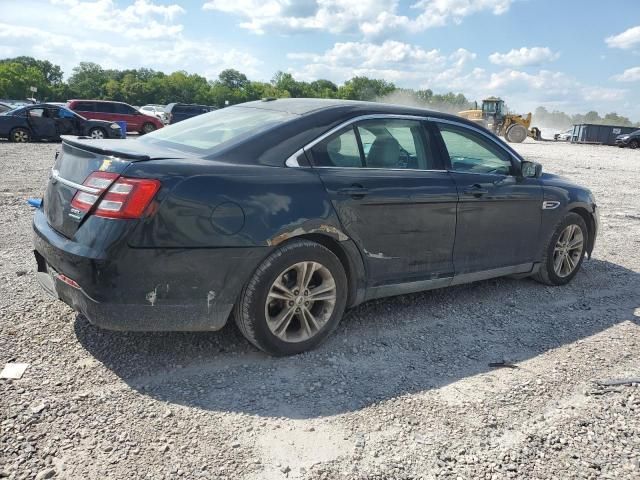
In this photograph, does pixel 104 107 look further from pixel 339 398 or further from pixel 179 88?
pixel 179 88

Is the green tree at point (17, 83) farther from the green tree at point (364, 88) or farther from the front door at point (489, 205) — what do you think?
the front door at point (489, 205)

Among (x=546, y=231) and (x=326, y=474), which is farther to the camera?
(x=546, y=231)

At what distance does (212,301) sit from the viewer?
10.1 ft

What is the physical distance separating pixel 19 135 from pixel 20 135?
0.03 meters

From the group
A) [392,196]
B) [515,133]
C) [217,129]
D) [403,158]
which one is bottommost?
[392,196]

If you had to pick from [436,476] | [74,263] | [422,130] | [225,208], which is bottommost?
[436,476]

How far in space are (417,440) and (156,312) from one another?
1.56 meters

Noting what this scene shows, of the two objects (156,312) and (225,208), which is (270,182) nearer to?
(225,208)

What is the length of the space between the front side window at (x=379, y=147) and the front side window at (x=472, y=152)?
0.24 metres

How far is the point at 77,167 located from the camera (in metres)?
3.17

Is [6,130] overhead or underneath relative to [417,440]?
overhead

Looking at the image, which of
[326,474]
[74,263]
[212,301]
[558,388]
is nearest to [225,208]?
[212,301]

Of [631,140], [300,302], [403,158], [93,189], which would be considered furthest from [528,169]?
[631,140]

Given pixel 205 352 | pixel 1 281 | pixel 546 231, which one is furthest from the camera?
pixel 546 231
